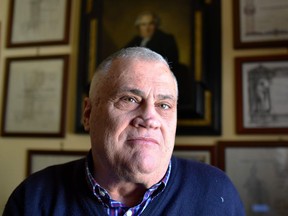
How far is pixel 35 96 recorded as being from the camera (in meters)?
1.59

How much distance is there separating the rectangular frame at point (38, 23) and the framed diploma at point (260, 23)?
2.89 feet

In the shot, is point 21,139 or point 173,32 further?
point 21,139

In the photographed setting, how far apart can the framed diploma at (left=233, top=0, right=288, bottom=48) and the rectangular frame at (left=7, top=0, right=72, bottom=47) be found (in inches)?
34.7

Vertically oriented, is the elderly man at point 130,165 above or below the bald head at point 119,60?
below

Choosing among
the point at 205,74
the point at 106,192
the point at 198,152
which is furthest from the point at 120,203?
the point at 205,74

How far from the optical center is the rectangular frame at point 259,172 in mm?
1226

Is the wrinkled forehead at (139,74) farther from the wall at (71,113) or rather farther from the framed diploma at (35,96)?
the framed diploma at (35,96)

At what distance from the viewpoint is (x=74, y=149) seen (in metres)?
1.48

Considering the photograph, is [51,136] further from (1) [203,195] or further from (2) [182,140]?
(1) [203,195]

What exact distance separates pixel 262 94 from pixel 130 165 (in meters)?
0.83

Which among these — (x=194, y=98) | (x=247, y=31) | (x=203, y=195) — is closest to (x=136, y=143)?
(x=203, y=195)

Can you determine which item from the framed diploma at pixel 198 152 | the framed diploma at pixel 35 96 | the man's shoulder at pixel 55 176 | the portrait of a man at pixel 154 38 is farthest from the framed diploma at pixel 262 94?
the framed diploma at pixel 35 96

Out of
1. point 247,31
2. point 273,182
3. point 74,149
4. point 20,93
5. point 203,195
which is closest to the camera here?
point 203,195

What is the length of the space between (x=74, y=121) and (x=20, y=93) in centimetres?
37
